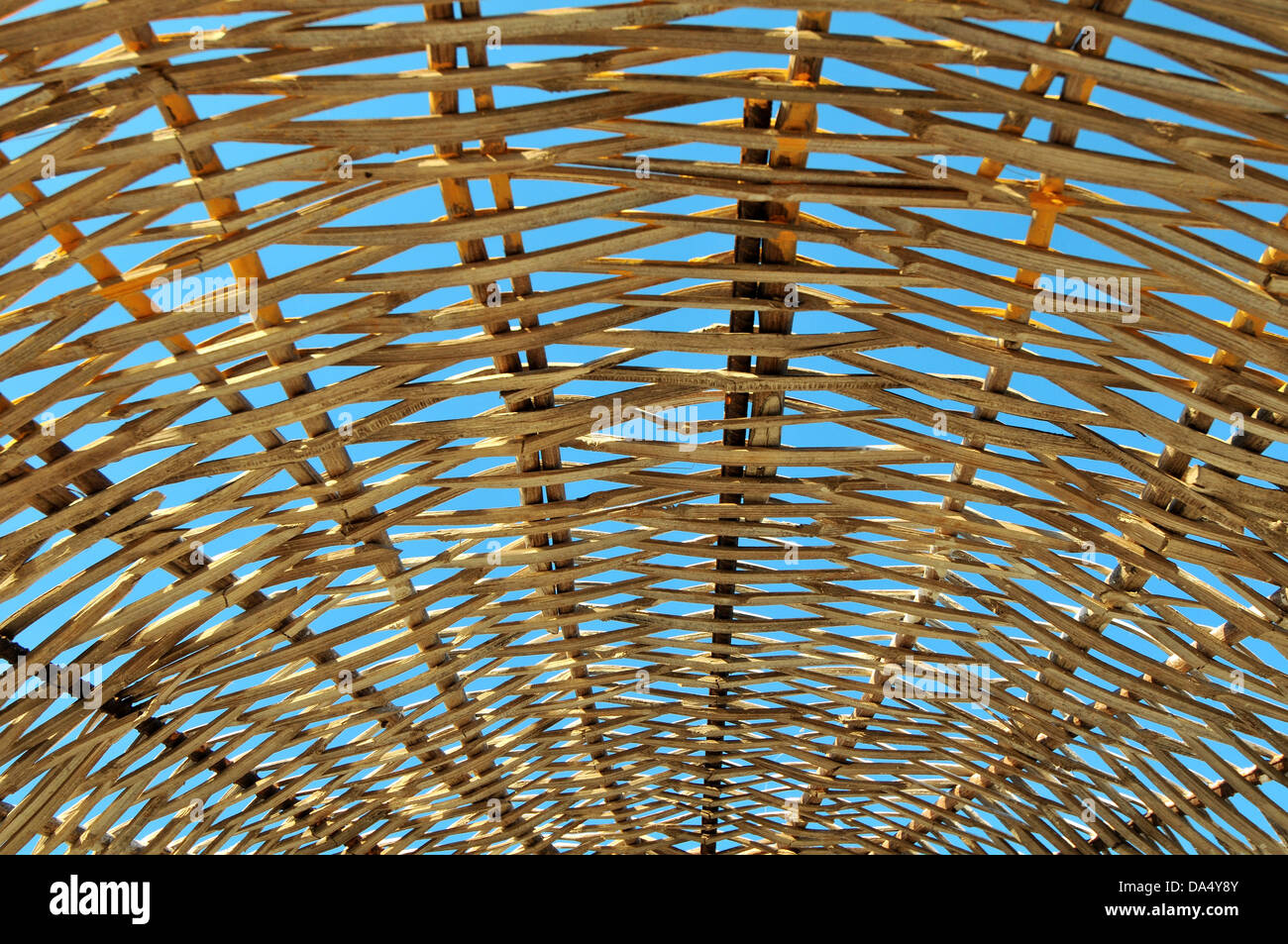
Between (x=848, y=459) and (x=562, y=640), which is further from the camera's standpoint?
(x=562, y=640)

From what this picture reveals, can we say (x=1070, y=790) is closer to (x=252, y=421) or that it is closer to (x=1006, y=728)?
(x=1006, y=728)

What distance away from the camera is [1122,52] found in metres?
5.13

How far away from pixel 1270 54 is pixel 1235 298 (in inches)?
45.5

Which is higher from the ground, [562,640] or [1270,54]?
[1270,54]

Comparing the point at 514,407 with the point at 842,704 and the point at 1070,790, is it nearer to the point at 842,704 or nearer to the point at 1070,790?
the point at 842,704

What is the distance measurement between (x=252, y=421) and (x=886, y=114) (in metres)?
3.47

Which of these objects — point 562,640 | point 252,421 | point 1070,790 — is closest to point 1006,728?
point 1070,790

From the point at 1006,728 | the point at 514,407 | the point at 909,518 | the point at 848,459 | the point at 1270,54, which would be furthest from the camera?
the point at 1006,728

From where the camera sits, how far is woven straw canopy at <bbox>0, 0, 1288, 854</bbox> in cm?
460

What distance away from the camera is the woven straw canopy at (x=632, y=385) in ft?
15.1

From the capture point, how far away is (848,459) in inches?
269

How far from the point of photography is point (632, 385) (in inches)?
261
